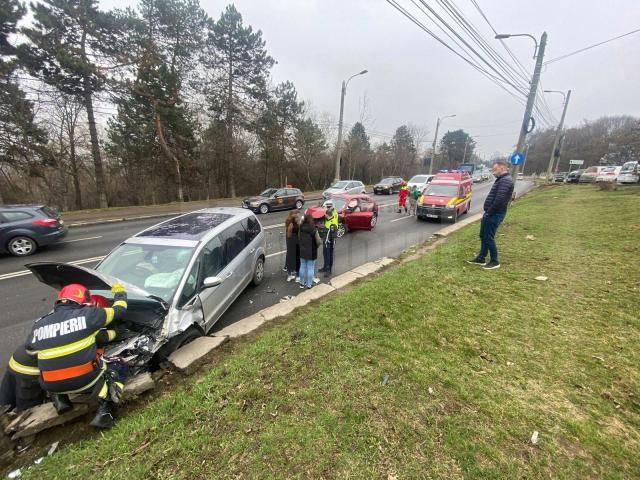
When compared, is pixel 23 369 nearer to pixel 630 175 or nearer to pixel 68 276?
pixel 68 276

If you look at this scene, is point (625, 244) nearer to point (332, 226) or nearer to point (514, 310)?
point (514, 310)

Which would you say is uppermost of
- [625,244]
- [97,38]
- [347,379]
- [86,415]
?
[97,38]

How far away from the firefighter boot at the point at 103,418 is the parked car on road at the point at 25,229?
333 inches

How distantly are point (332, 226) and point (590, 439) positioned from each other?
471 centimetres

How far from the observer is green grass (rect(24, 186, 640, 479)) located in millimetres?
1847

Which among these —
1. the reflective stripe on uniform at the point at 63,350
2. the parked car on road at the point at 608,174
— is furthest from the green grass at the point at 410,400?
the parked car on road at the point at 608,174

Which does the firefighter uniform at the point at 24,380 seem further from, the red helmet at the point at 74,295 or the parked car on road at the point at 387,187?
the parked car on road at the point at 387,187

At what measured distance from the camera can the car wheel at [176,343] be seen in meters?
3.01

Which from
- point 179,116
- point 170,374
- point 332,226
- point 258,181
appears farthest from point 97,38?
point 170,374

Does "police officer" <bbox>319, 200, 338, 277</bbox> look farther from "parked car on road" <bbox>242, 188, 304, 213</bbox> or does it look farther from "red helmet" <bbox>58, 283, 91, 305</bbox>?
"parked car on road" <bbox>242, 188, 304, 213</bbox>

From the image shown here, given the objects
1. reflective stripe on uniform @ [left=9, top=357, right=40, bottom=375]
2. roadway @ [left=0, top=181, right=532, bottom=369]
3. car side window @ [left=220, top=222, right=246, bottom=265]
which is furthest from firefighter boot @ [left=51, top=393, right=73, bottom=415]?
car side window @ [left=220, top=222, right=246, bottom=265]

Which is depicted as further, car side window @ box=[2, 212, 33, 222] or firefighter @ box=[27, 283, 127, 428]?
car side window @ box=[2, 212, 33, 222]

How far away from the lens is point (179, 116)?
62.2ft

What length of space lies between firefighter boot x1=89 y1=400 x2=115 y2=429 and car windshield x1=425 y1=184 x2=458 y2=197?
44.1 feet
